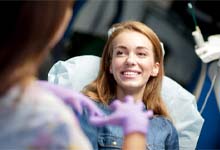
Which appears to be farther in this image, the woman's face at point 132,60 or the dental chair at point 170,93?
the dental chair at point 170,93

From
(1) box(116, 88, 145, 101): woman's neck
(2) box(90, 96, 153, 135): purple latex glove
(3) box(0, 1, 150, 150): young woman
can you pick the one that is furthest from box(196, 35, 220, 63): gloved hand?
(3) box(0, 1, 150, 150): young woman

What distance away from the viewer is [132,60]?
1.48 meters

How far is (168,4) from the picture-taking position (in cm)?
303

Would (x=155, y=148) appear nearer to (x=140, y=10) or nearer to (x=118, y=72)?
(x=118, y=72)

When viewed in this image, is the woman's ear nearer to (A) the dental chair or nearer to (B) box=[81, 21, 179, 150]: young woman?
(B) box=[81, 21, 179, 150]: young woman

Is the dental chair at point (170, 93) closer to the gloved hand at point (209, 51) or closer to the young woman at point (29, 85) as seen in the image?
the gloved hand at point (209, 51)

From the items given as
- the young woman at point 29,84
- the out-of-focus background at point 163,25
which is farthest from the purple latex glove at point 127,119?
the out-of-focus background at point 163,25

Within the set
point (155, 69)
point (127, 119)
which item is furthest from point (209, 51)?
point (127, 119)

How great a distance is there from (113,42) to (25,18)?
920mm

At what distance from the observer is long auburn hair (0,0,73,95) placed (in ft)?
2.20

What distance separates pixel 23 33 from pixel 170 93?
44.4 inches

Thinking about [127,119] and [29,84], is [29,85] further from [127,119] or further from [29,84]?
[127,119]

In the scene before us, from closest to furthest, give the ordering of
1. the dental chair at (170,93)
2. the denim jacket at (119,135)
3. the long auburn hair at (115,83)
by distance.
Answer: the denim jacket at (119,135) → the long auburn hair at (115,83) → the dental chair at (170,93)

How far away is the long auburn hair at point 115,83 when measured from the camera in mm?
1565
